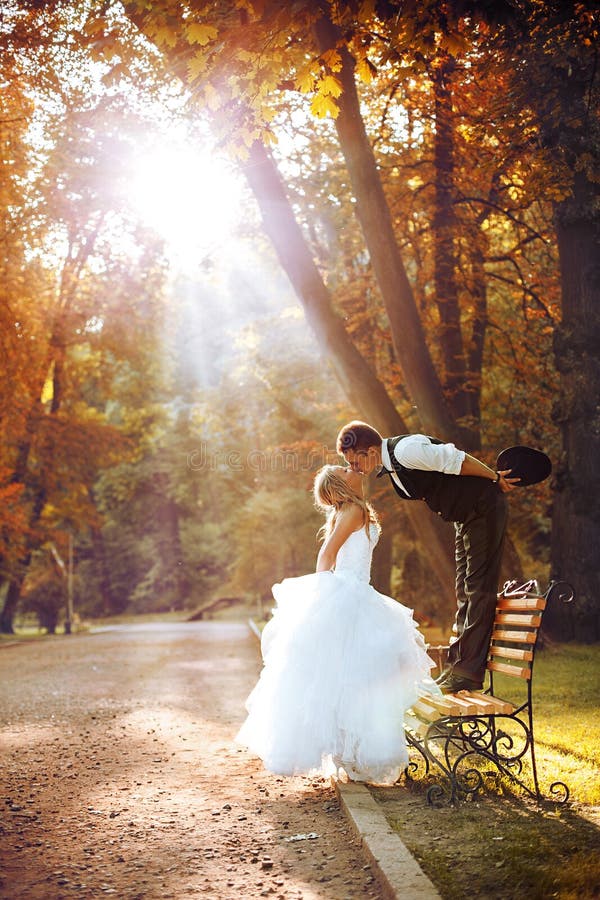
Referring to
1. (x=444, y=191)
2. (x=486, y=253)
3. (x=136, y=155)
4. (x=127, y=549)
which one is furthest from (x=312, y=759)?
(x=127, y=549)

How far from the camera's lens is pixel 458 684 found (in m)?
6.19

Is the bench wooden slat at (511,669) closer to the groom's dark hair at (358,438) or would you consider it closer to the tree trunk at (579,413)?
the groom's dark hair at (358,438)

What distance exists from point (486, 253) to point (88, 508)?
76.3ft

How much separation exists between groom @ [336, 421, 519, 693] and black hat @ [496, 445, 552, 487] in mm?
60

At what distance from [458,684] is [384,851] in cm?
169

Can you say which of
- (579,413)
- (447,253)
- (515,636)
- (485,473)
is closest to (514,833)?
(515,636)

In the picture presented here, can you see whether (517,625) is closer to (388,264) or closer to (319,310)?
(388,264)

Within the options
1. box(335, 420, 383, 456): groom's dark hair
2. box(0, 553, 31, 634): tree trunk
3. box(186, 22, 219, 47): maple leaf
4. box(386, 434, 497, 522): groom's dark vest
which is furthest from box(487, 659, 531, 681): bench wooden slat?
box(0, 553, 31, 634): tree trunk

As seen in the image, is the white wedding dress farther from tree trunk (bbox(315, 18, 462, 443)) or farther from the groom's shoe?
tree trunk (bbox(315, 18, 462, 443))

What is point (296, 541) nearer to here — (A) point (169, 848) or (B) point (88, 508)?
(B) point (88, 508)

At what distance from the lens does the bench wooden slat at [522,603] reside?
5.55 meters

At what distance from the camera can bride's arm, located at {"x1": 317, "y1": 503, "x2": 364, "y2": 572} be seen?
6520 mm

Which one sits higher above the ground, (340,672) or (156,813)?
(340,672)

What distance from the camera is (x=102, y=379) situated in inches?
1460
